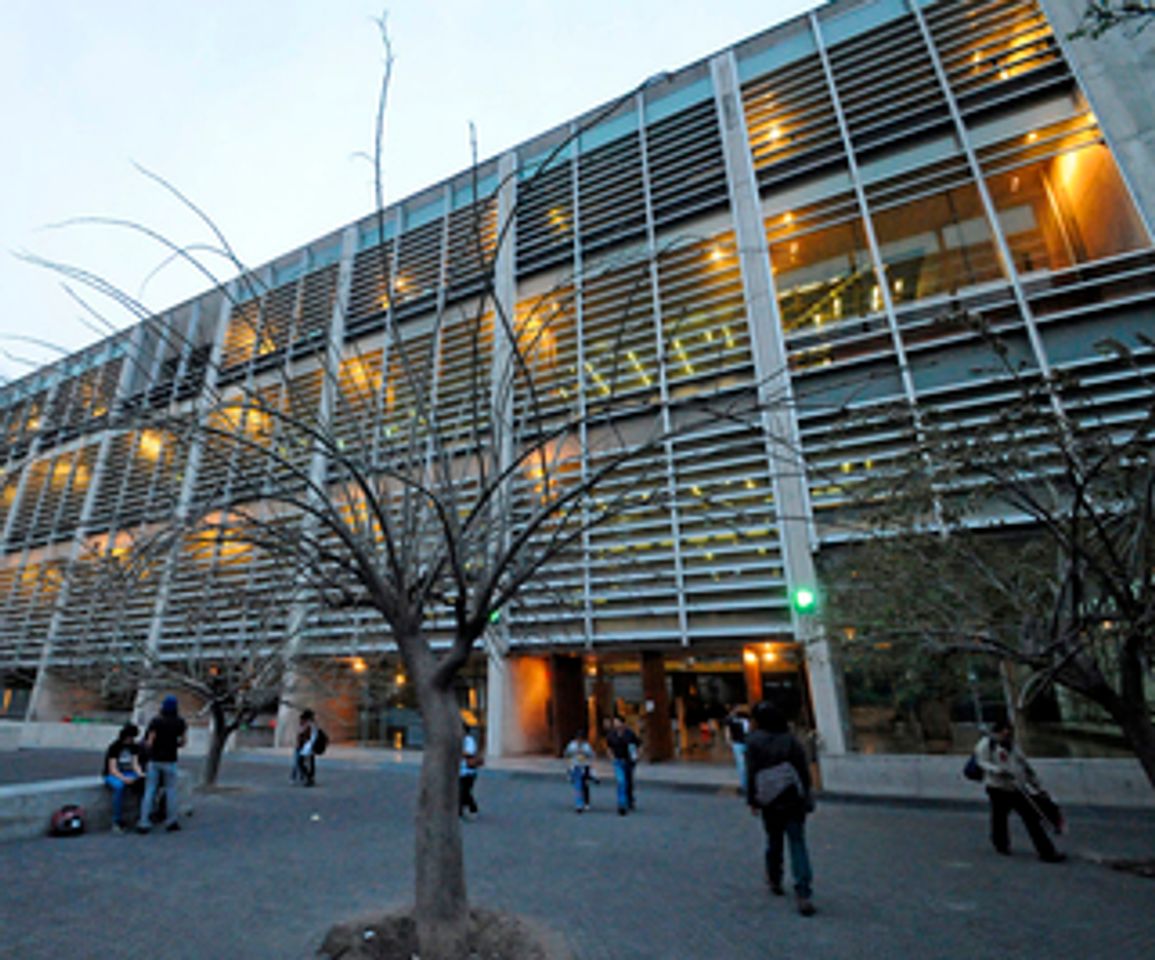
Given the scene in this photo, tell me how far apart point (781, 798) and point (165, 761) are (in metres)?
8.22

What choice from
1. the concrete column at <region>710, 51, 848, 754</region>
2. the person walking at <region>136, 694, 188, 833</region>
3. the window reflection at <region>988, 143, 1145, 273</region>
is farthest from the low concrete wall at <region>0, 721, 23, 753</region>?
the window reflection at <region>988, 143, 1145, 273</region>

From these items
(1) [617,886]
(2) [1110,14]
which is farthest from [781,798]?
(2) [1110,14]

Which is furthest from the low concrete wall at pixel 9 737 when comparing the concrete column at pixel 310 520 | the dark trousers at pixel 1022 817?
the dark trousers at pixel 1022 817

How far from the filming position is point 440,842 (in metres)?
4.37

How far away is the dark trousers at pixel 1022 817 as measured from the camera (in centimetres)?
673

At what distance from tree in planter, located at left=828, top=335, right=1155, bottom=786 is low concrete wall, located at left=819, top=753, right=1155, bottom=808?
1.63m

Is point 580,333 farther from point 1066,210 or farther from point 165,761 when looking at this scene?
point 165,761

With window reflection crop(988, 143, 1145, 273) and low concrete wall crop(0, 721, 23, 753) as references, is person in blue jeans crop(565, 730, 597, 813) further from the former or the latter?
low concrete wall crop(0, 721, 23, 753)

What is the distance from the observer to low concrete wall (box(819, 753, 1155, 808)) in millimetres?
9766

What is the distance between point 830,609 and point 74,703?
30107mm

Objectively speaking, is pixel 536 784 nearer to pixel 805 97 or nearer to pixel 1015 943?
pixel 1015 943

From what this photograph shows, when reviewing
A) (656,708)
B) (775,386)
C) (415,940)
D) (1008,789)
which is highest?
(775,386)

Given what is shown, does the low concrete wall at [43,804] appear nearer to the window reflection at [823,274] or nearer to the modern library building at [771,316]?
the modern library building at [771,316]

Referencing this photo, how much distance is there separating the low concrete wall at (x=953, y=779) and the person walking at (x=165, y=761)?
10.9 metres
